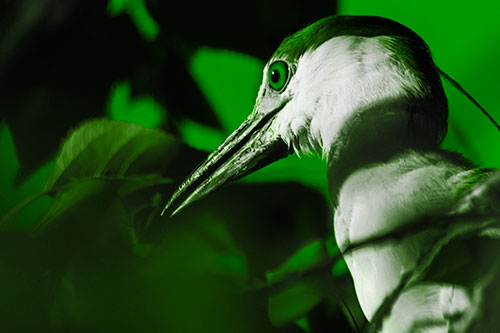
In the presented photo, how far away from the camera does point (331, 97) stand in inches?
25.2

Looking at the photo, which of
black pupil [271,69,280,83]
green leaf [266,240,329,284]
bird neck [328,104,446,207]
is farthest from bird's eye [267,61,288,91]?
green leaf [266,240,329,284]

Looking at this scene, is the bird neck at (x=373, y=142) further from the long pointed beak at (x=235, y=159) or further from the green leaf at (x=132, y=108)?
the green leaf at (x=132, y=108)

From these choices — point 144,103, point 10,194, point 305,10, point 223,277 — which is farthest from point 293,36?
point 10,194

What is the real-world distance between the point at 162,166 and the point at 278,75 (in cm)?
22

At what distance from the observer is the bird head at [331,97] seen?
1.98 ft

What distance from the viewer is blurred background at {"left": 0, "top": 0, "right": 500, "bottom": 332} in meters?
0.66

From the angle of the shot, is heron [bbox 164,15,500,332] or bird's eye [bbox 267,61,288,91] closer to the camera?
heron [bbox 164,15,500,332]

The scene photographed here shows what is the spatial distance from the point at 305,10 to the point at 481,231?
40 cm

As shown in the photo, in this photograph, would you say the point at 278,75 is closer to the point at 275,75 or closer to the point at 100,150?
the point at 275,75

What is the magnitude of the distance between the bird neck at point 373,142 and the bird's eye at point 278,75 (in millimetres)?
121

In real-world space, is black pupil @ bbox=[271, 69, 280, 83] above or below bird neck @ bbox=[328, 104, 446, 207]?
above

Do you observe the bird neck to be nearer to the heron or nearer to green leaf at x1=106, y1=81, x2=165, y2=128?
the heron

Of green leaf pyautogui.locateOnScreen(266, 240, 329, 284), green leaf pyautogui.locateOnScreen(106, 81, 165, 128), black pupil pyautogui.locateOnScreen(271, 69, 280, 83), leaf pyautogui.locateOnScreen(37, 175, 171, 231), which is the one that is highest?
black pupil pyautogui.locateOnScreen(271, 69, 280, 83)

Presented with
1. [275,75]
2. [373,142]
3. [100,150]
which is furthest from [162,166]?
[373,142]
